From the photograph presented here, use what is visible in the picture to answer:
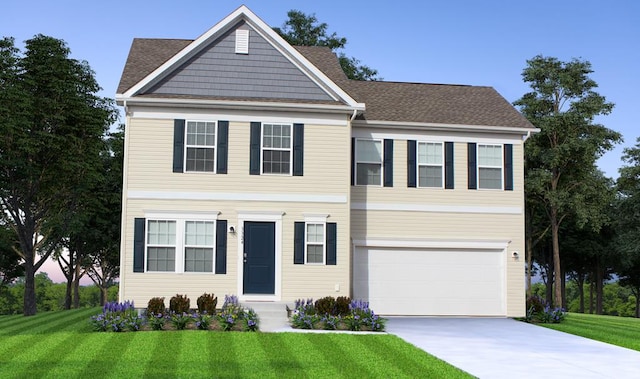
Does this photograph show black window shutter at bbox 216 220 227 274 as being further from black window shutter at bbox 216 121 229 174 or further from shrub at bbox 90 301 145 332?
shrub at bbox 90 301 145 332

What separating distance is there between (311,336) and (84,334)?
524 cm

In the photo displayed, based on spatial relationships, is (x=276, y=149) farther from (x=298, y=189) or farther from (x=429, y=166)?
(x=429, y=166)

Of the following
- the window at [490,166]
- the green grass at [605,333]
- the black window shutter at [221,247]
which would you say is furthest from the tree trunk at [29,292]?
the green grass at [605,333]

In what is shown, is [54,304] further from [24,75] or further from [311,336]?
[311,336]

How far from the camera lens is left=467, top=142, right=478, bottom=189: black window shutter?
75.6ft

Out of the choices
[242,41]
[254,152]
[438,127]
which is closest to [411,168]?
[438,127]

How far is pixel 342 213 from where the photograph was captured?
20.9 metres

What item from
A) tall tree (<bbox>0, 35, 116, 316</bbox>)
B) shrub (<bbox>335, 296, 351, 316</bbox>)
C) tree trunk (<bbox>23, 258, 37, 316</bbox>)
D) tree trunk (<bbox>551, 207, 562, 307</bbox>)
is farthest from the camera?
tree trunk (<bbox>551, 207, 562, 307</bbox>)

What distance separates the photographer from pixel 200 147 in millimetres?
20703

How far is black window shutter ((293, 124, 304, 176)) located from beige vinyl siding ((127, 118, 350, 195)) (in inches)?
4.8

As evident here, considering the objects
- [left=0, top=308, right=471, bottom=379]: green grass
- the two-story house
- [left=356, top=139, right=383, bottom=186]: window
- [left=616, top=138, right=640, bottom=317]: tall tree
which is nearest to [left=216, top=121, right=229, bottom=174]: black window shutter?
the two-story house

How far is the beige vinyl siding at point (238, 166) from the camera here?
20.4m

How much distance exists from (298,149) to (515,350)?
8.90 meters

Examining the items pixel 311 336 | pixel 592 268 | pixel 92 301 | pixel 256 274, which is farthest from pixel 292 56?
pixel 92 301
